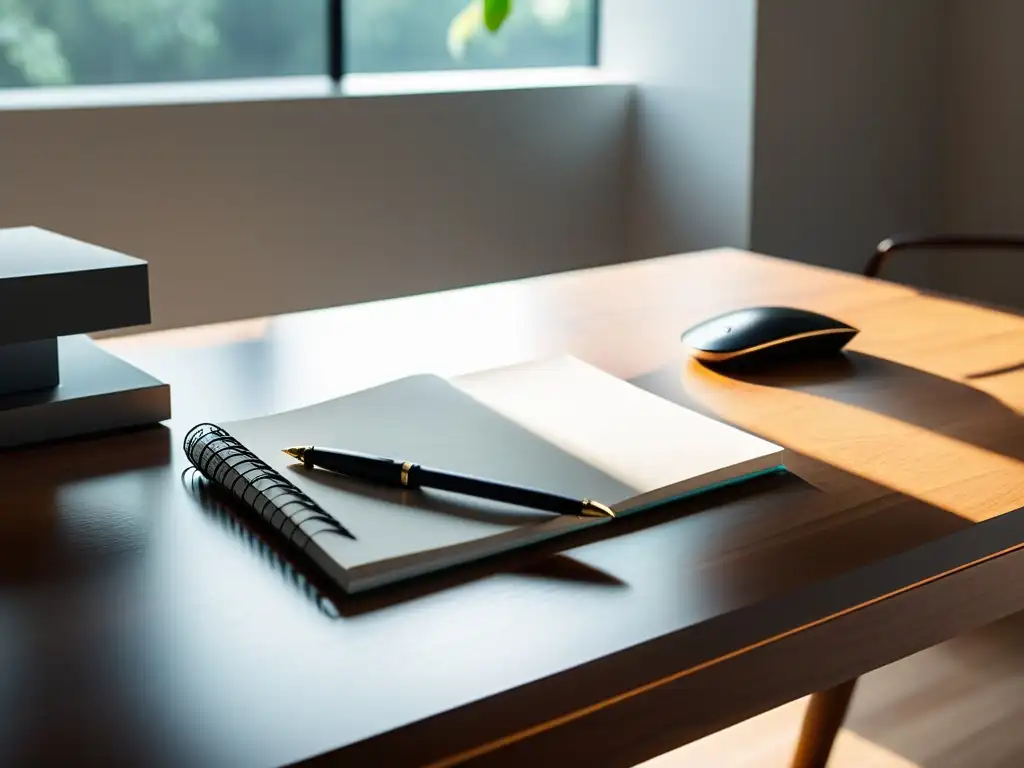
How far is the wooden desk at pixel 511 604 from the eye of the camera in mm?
582

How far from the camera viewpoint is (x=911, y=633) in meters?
0.76

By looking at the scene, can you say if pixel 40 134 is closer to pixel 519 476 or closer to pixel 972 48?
pixel 519 476

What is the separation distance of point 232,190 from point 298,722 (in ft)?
7.09

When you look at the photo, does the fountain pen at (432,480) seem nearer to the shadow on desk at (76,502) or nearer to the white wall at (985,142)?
the shadow on desk at (76,502)

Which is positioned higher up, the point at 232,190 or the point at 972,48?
the point at 972,48

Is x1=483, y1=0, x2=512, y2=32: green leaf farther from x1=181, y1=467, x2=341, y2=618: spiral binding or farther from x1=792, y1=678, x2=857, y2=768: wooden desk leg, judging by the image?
x1=181, y1=467, x2=341, y2=618: spiral binding

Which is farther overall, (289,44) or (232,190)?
(289,44)

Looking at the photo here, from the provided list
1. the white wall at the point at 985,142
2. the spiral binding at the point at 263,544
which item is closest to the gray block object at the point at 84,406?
the spiral binding at the point at 263,544

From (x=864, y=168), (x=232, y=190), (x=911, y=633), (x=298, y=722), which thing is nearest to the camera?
(x=298, y=722)

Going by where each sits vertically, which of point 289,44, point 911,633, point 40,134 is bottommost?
point 911,633

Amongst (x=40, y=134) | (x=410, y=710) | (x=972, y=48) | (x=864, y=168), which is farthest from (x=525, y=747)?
(x=972, y=48)

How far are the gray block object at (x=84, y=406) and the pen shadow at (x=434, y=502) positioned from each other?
0.20 m

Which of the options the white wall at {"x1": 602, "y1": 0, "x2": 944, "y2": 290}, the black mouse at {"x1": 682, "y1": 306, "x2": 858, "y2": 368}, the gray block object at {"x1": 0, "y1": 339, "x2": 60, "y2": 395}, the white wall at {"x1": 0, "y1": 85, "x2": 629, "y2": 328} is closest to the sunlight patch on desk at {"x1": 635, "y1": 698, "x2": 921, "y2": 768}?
the black mouse at {"x1": 682, "y1": 306, "x2": 858, "y2": 368}

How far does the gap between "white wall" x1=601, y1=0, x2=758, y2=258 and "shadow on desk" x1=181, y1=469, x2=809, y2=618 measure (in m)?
2.26
